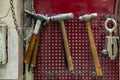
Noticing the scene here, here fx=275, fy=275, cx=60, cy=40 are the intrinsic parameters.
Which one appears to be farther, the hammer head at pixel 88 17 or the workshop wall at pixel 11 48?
the hammer head at pixel 88 17

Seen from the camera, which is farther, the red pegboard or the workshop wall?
the red pegboard

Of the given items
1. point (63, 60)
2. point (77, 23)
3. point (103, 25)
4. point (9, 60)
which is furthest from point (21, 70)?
point (103, 25)

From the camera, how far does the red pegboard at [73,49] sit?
152 centimetres

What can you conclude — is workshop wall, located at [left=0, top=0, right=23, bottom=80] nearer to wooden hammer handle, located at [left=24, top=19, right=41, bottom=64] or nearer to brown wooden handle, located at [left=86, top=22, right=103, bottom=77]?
wooden hammer handle, located at [left=24, top=19, right=41, bottom=64]

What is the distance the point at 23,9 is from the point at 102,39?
1.53 feet

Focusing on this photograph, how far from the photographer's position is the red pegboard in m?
1.52

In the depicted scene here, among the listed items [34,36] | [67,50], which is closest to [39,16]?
[34,36]

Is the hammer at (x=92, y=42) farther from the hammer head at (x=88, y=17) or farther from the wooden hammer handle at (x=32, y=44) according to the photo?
the wooden hammer handle at (x=32, y=44)

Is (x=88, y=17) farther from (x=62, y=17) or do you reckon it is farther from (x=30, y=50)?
(x=30, y=50)

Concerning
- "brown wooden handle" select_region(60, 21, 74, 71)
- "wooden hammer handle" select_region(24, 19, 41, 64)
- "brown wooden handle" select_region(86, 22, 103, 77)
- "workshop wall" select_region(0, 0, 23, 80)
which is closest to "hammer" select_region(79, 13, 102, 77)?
"brown wooden handle" select_region(86, 22, 103, 77)

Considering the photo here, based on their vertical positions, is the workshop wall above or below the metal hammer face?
below

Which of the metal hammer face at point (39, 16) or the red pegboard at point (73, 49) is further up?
the metal hammer face at point (39, 16)

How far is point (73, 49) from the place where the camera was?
1525 millimetres

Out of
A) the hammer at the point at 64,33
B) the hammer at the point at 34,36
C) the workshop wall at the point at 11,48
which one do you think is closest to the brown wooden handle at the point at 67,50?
the hammer at the point at 64,33
